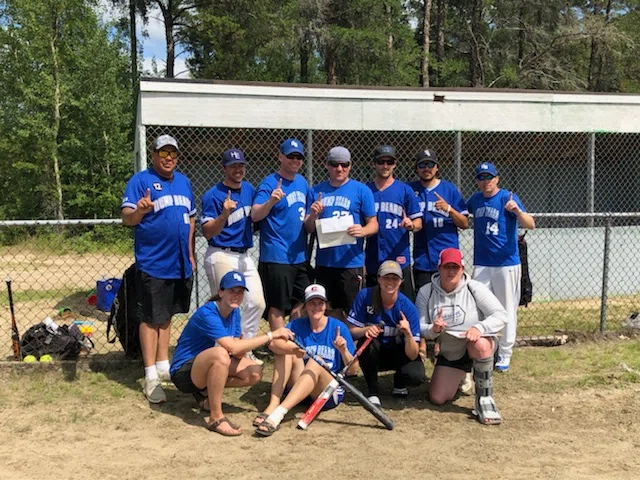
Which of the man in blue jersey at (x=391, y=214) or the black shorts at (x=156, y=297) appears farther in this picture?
the man in blue jersey at (x=391, y=214)

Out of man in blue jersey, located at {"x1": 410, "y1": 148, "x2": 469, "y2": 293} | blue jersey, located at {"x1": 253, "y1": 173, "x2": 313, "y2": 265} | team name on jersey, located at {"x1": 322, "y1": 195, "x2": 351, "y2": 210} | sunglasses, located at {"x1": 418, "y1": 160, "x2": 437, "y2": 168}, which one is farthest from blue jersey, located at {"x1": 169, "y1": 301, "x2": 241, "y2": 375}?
sunglasses, located at {"x1": 418, "y1": 160, "x2": 437, "y2": 168}

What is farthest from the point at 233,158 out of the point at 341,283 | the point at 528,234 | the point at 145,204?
the point at 528,234

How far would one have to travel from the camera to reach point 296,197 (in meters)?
4.56

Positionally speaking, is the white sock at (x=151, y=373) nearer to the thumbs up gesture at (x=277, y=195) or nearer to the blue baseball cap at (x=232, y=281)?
the blue baseball cap at (x=232, y=281)

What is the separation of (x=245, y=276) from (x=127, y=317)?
121 cm

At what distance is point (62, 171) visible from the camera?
66.2 feet

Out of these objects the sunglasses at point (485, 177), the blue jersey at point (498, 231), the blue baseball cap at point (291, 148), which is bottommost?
the blue jersey at point (498, 231)

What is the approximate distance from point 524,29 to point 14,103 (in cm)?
2079

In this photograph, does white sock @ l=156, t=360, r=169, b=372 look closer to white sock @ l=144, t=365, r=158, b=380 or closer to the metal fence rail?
white sock @ l=144, t=365, r=158, b=380

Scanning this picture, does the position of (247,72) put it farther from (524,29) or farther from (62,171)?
(524,29)

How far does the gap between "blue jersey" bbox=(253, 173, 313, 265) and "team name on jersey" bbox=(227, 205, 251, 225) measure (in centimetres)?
11

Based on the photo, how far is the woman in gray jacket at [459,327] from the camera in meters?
4.07

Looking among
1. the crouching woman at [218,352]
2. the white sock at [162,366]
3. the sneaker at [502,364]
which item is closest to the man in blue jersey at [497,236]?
Answer: the sneaker at [502,364]

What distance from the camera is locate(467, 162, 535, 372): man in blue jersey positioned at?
4.92m
